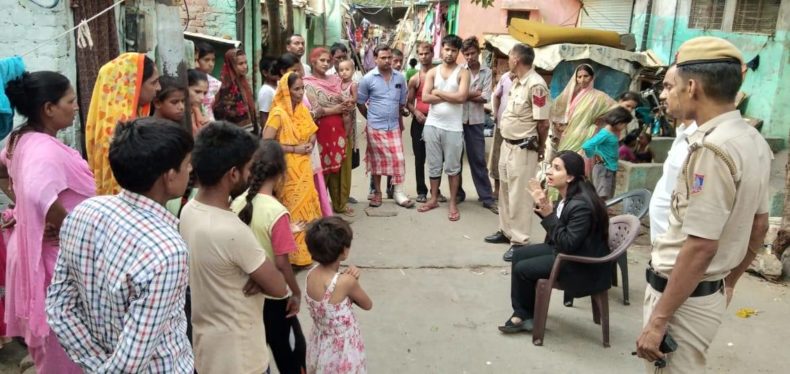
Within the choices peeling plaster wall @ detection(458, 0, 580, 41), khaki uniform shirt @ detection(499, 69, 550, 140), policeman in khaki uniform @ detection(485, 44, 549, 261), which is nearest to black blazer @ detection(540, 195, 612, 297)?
policeman in khaki uniform @ detection(485, 44, 549, 261)

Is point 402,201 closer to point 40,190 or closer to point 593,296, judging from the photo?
point 593,296

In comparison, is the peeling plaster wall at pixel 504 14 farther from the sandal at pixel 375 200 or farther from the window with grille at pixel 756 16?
the sandal at pixel 375 200

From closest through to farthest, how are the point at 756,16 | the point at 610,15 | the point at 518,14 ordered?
1. the point at 756,16
2. the point at 610,15
3. the point at 518,14

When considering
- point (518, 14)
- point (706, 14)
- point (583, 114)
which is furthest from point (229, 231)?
point (518, 14)

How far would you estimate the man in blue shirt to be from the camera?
635 cm

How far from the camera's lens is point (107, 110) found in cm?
292

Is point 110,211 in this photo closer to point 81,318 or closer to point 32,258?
point 81,318

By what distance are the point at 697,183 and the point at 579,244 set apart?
172cm

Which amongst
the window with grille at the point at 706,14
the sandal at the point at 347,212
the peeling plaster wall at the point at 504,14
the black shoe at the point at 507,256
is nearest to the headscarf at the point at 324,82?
the sandal at the point at 347,212

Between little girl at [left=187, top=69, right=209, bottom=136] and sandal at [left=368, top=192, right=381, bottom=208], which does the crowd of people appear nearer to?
little girl at [left=187, top=69, right=209, bottom=136]

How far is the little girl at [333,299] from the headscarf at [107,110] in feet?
3.49

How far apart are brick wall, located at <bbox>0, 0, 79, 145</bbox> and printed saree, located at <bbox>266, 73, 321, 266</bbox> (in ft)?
5.31

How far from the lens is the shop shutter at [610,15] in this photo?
11.9 m

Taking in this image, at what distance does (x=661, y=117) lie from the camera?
30.1ft
